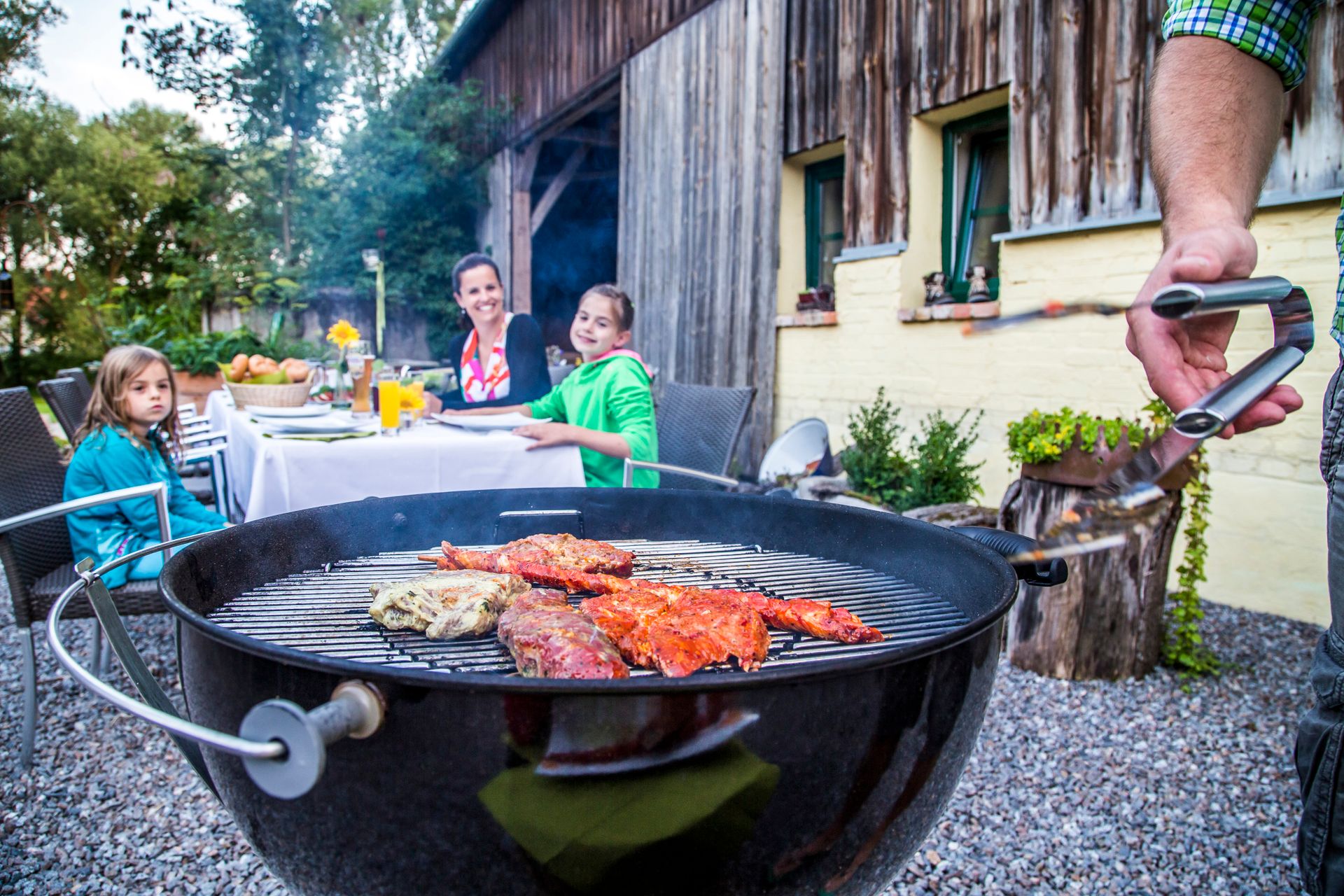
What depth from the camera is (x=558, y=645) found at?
1177 mm

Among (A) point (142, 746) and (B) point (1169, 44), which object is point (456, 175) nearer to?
(A) point (142, 746)

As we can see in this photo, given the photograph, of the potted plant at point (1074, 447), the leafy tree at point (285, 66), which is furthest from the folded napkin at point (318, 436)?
the leafy tree at point (285, 66)

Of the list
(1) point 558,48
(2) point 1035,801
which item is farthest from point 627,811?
(1) point 558,48

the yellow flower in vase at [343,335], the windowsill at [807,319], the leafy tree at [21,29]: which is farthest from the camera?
the leafy tree at [21,29]

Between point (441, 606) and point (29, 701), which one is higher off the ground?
point (441, 606)

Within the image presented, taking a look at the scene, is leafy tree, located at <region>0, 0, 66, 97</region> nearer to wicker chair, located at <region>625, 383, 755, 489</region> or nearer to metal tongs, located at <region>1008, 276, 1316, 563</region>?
wicker chair, located at <region>625, 383, 755, 489</region>

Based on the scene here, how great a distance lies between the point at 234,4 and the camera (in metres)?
12.8

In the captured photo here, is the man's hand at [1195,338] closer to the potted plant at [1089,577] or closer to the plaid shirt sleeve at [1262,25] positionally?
the plaid shirt sleeve at [1262,25]

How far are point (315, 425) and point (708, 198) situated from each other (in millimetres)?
4844

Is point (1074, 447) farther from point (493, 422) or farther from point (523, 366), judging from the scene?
point (523, 366)

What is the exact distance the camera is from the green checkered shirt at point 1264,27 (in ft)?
4.02

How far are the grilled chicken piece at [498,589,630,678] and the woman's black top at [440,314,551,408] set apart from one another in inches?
132

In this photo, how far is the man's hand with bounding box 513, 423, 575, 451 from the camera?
2.90 meters

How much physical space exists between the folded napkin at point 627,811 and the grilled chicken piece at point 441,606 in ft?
1.49
